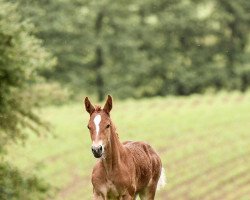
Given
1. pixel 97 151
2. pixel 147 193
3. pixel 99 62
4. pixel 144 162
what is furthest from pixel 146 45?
pixel 97 151

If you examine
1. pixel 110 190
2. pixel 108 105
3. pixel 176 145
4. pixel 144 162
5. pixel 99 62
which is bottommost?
pixel 110 190

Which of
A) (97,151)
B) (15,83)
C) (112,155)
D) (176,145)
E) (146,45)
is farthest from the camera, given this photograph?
(146,45)

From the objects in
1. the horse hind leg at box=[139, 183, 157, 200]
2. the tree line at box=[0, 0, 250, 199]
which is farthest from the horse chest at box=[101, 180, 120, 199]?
the tree line at box=[0, 0, 250, 199]

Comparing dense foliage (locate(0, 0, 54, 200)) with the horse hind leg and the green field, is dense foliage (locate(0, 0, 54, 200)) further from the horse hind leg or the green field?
the horse hind leg

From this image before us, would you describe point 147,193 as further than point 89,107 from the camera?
Yes

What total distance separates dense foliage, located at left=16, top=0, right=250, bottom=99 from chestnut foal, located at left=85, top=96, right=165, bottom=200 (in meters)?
53.5

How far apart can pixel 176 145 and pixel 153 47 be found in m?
33.3

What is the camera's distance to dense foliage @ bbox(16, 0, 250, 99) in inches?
2625

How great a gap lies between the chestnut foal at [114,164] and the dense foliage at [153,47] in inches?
2106

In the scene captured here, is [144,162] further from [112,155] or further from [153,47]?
[153,47]

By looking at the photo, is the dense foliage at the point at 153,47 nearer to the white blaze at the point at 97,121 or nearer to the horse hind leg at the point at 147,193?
the horse hind leg at the point at 147,193

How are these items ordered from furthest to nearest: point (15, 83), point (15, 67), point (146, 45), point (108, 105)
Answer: point (146, 45)
point (15, 83)
point (15, 67)
point (108, 105)

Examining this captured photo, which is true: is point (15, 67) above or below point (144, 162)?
above

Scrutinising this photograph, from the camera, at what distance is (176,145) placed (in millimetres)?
37906
